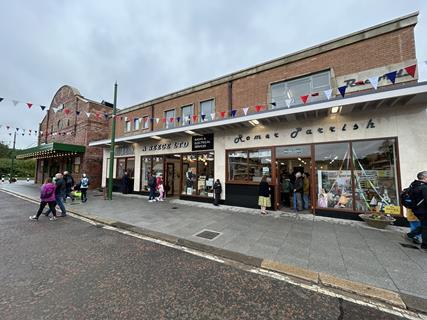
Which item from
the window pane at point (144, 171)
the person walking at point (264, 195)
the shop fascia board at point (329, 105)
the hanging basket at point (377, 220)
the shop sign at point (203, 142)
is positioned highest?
the shop fascia board at point (329, 105)

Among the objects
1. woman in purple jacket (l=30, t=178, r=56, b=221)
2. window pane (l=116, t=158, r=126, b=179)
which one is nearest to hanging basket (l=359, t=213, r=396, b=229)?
woman in purple jacket (l=30, t=178, r=56, b=221)

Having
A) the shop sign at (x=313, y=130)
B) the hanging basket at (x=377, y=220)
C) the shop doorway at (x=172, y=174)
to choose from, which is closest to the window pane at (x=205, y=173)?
the shop sign at (x=313, y=130)

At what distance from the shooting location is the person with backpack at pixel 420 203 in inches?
180

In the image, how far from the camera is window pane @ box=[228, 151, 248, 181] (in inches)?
376

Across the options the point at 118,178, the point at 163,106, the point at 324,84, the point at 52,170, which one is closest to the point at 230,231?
the point at 324,84

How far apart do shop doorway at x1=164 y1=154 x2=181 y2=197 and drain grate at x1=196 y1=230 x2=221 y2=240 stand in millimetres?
7394

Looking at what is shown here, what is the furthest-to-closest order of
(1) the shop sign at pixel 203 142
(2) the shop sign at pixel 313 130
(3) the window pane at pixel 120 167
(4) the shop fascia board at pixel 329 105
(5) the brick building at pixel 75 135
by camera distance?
(5) the brick building at pixel 75 135 → (3) the window pane at pixel 120 167 → (1) the shop sign at pixel 203 142 → (2) the shop sign at pixel 313 130 → (4) the shop fascia board at pixel 329 105

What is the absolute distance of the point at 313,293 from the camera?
120 inches

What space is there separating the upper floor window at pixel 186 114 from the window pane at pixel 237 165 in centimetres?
434

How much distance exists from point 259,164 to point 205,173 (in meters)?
3.21

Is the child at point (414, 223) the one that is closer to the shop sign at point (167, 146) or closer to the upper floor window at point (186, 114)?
the shop sign at point (167, 146)

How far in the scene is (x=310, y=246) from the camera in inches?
188

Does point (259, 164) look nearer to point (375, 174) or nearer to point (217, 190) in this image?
point (217, 190)

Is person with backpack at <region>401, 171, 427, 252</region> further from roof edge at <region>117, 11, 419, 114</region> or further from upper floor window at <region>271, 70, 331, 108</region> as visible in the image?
roof edge at <region>117, 11, 419, 114</region>
